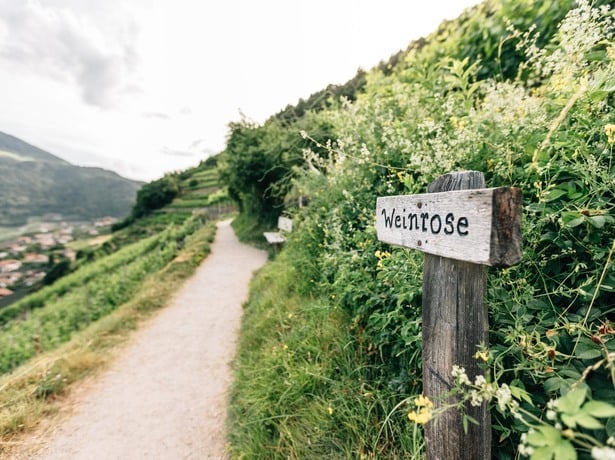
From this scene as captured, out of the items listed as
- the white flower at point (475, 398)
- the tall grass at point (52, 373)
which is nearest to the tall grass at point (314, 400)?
the white flower at point (475, 398)

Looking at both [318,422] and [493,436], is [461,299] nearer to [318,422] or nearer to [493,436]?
[493,436]

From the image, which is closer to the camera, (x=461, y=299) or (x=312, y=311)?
(x=461, y=299)

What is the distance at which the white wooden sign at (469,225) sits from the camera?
2.82 ft

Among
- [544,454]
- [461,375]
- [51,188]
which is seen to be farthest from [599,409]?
[51,188]

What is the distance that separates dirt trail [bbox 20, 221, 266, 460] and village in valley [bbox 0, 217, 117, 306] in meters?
35.9

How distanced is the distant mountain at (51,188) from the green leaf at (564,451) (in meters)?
92.9

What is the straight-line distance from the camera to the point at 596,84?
118cm

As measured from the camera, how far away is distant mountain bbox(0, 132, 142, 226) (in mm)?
91812

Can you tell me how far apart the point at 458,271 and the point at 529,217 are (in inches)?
24.5

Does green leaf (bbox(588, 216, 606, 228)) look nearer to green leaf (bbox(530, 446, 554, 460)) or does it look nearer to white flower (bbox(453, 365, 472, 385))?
white flower (bbox(453, 365, 472, 385))

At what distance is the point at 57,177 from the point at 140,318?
6318 inches

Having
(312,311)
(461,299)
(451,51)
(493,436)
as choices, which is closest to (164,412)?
(312,311)

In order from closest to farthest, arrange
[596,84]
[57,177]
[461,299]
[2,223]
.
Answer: [461,299]
[596,84]
[2,223]
[57,177]

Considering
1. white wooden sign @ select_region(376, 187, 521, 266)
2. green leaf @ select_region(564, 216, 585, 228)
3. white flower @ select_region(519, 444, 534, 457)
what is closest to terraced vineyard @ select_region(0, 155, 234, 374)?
white wooden sign @ select_region(376, 187, 521, 266)
